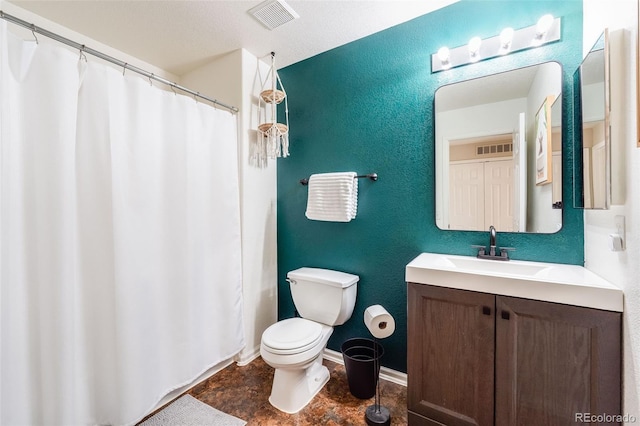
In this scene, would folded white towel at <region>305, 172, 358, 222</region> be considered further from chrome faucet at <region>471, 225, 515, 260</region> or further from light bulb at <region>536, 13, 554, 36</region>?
light bulb at <region>536, 13, 554, 36</region>

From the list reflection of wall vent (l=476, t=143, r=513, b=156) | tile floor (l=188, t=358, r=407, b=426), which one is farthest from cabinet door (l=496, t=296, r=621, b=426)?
reflection of wall vent (l=476, t=143, r=513, b=156)

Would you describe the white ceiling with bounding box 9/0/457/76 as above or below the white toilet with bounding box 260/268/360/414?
above

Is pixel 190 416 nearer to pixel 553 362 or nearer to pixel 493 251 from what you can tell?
pixel 553 362

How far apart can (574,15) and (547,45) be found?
0.51 feet

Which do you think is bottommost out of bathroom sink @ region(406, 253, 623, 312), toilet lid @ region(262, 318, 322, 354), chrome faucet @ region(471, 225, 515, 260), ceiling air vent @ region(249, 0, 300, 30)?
toilet lid @ region(262, 318, 322, 354)

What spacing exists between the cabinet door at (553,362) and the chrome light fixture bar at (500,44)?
52.3 inches

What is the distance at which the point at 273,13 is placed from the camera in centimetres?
170

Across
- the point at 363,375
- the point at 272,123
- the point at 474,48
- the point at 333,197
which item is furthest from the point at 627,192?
the point at 272,123

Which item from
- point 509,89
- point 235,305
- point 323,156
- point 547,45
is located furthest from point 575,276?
point 235,305

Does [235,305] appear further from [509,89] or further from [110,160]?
[509,89]

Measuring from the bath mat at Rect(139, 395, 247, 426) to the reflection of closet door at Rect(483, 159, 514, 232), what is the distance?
1.79 metres

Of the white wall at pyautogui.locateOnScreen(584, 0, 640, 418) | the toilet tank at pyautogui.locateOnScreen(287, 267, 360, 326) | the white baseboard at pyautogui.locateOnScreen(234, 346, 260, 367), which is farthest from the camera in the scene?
the white baseboard at pyautogui.locateOnScreen(234, 346, 260, 367)

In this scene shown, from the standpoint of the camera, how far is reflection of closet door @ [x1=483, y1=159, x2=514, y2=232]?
1540 mm

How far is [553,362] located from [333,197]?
139 cm
